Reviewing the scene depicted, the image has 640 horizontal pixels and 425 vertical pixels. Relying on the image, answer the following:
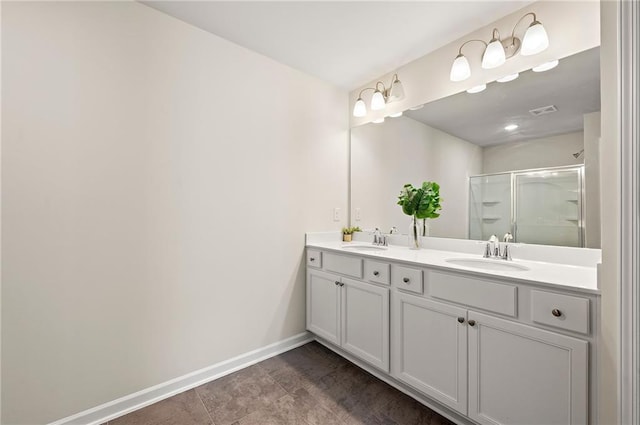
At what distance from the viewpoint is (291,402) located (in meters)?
1.69

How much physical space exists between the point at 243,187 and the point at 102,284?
1.01 meters

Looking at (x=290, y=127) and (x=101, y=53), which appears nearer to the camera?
(x=101, y=53)

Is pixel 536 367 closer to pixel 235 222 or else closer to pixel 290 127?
pixel 235 222

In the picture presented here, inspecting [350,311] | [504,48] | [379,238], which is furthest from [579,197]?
[350,311]

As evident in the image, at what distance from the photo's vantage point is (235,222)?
2.04 m

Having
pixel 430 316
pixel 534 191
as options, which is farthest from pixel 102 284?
pixel 534 191

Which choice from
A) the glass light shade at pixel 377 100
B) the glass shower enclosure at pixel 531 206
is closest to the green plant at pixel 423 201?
the glass shower enclosure at pixel 531 206

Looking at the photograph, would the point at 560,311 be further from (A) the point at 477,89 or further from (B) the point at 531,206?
(A) the point at 477,89

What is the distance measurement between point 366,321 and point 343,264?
1.38 ft

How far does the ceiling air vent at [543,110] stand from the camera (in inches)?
62.9

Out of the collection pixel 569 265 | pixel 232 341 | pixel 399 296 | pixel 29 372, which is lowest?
pixel 232 341

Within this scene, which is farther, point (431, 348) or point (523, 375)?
point (431, 348)

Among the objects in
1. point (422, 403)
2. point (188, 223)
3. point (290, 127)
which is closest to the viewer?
point (422, 403)

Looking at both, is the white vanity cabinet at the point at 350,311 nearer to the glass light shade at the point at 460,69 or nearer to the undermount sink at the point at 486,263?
the undermount sink at the point at 486,263
